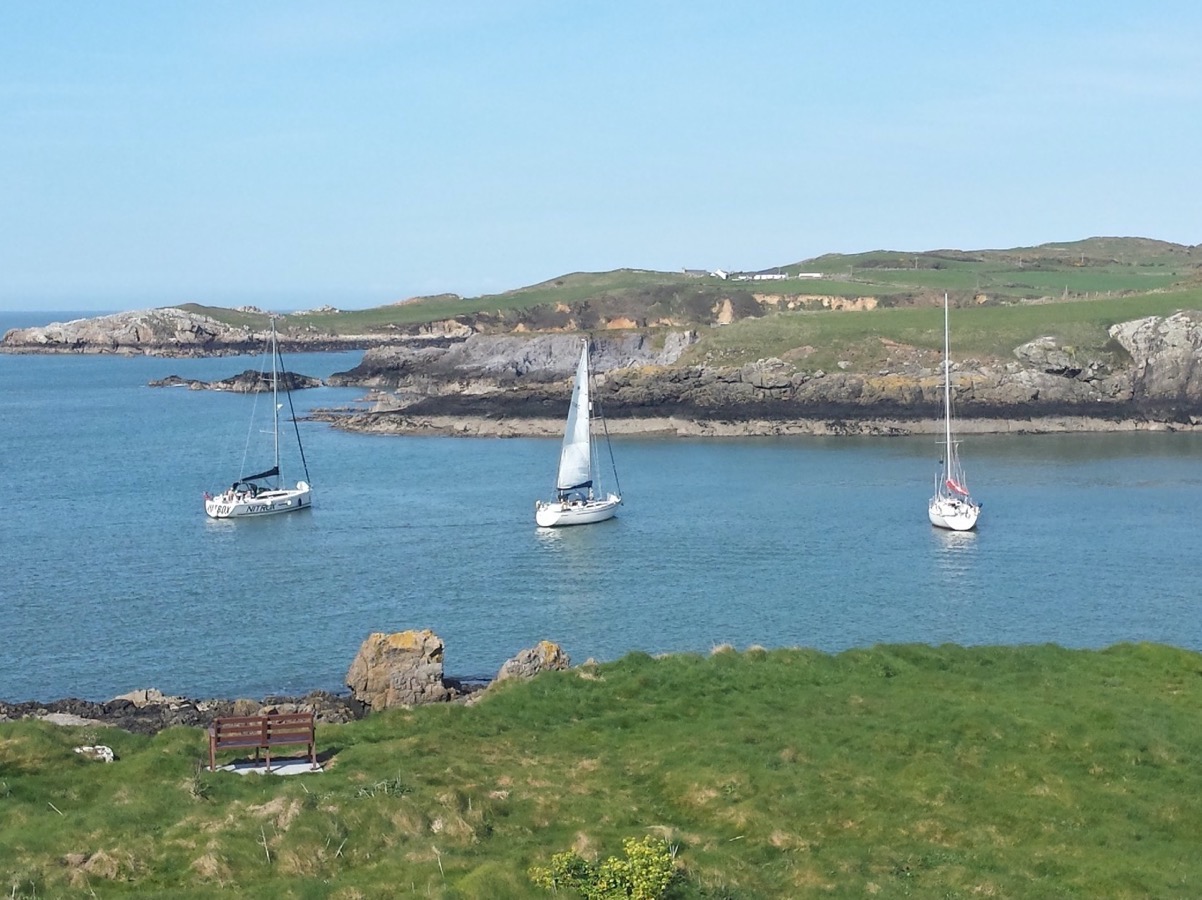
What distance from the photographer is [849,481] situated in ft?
189

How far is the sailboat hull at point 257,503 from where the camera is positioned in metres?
52.4

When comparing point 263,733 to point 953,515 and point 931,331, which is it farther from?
point 931,331

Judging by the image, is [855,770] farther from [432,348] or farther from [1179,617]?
[432,348]

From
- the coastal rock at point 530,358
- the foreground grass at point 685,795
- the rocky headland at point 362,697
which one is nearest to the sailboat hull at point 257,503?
the rocky headland at point 362,697

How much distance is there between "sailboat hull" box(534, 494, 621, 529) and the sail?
1455 millimetres

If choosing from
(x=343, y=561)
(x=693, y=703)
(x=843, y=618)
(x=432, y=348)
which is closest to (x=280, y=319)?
(x=432, y=348)

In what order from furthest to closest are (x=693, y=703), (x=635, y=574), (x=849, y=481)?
(x=849, y=481) < (x=635, y=574) < (x=693, y=703)

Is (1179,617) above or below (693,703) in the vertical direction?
below

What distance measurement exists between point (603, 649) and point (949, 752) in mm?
16146

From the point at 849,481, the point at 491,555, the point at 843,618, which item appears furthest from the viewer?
the point at 849,481

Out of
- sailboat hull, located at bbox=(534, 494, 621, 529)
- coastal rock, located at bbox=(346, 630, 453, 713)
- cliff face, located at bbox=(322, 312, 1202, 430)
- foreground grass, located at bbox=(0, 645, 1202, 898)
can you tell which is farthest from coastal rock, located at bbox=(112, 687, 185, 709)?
cliff face, located at bbox=(322, 312, 1202, 430)

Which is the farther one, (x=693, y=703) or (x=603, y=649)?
(x=603, y=649)

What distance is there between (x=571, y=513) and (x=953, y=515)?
1334cm

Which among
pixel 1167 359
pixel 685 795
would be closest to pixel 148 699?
pixel 685 795
